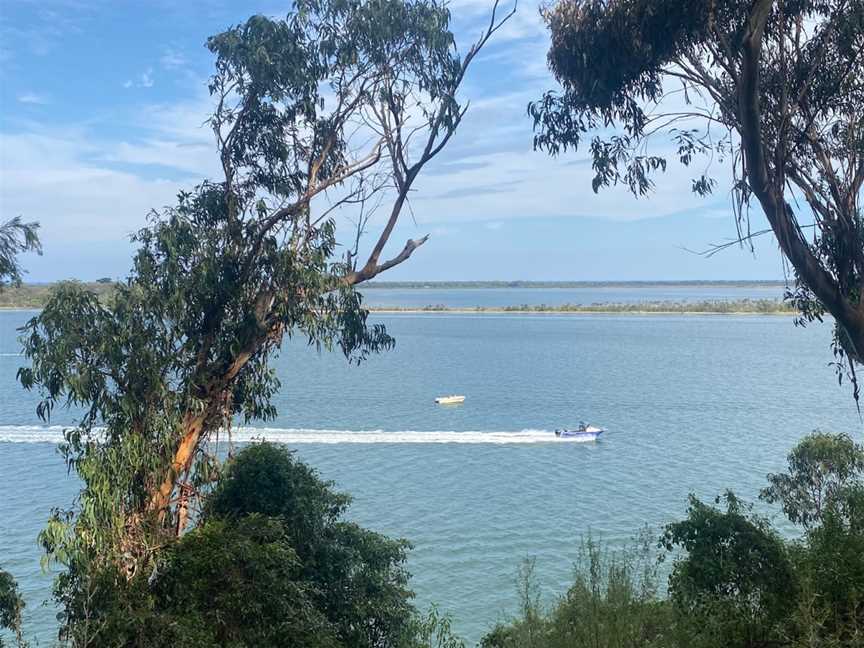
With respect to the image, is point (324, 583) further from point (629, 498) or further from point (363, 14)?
point (629, 498)

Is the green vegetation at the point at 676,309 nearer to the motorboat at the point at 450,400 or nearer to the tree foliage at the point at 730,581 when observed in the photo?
the motorboat at the point at 450,400

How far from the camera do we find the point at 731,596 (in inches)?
218

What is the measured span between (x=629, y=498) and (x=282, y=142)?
15.4 metres

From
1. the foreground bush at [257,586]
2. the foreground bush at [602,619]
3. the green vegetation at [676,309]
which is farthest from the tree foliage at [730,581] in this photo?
the green vegetation at [676,309]

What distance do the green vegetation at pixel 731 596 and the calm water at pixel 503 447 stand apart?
7.04m

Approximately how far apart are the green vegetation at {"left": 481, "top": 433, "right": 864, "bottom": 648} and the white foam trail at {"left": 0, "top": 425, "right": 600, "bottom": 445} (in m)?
20.5

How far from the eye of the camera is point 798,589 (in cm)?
520

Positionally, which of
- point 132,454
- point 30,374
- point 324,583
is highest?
point 30,374

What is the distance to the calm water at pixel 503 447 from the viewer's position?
16.2 meters

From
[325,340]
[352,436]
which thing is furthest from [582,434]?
[325,340]

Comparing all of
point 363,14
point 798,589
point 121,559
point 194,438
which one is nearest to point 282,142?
point 363,14

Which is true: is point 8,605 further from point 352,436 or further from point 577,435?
point 577,435

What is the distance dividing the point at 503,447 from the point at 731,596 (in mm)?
21257

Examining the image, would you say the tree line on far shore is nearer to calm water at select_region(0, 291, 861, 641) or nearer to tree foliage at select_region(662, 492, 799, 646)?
tree foliage at select_region(662, 492, 799, 646)
